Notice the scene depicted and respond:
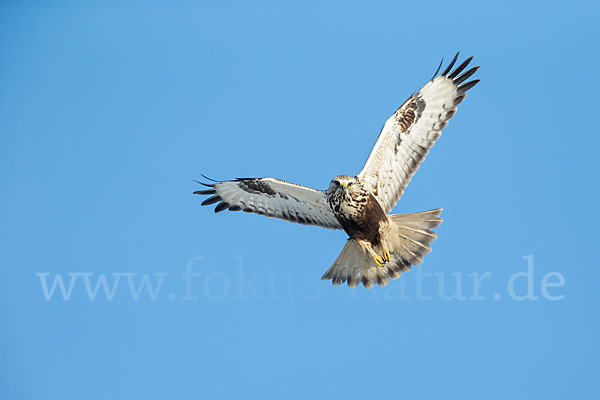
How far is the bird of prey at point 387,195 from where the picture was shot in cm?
902

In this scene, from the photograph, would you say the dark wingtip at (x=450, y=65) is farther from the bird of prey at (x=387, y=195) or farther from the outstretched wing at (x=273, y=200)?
the outstretched wing at (x=273, y=200)

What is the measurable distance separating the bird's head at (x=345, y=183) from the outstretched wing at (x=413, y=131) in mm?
478

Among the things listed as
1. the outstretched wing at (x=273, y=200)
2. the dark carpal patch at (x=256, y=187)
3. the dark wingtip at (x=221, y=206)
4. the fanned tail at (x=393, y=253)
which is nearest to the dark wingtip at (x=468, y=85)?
the fanned tail at (x=393, y=253)

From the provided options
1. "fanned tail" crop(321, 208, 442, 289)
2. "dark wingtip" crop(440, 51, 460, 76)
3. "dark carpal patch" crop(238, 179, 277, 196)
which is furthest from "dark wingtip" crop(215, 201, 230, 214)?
"dark wingtip" crop(440, 51, 460, 76)

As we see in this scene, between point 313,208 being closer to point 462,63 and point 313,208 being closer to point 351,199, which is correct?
point 351,199

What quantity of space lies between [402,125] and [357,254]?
181 cm

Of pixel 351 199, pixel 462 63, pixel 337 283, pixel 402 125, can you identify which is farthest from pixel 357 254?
pixel 462 63

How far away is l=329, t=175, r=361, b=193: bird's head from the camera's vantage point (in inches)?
335

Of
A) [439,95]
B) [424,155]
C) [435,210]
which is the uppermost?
[439,95]

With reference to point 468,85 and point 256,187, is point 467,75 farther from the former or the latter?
point 256,187

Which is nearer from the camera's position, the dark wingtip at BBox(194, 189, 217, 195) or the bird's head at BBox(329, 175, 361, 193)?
the bird's head at BBox(329, 175, 361, 193)

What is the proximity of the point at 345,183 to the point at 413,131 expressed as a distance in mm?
1371

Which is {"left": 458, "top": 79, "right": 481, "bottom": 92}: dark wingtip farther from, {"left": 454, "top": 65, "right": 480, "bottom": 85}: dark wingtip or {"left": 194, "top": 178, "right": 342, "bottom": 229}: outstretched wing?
{"left": 194, "top": 178, "right": 342, "bottom": 229}: outstretched wing

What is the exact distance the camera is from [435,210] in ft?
30.1
